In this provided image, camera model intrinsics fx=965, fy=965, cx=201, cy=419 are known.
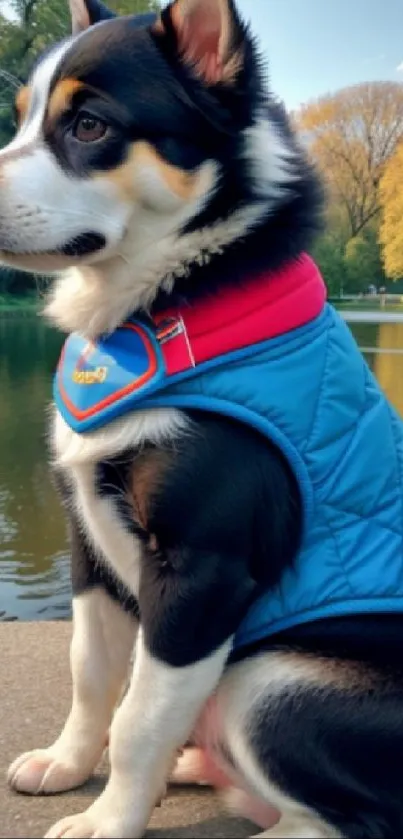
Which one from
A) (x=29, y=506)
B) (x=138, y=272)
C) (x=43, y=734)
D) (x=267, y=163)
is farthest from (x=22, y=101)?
(x=29, y=506)

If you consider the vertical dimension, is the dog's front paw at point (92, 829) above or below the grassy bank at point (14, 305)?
above

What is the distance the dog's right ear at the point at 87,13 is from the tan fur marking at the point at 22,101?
26 cm

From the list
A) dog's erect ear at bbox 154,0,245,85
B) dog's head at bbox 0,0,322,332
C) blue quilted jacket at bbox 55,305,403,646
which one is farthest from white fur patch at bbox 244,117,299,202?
blue quilted jacket at bbox 55,305,403,646

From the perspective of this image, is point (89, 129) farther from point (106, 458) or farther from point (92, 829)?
point (92, 829)

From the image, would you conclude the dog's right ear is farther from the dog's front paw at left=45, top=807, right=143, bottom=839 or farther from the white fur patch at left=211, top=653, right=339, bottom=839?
the dog's front paw at left=45, top=807, right=143, bottom=839

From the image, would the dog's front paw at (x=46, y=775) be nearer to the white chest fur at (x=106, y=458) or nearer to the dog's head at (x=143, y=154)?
the white chest fur at (x=106, y=458)

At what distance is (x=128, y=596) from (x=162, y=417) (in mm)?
530

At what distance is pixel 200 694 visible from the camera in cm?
206

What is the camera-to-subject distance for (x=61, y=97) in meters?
2.13

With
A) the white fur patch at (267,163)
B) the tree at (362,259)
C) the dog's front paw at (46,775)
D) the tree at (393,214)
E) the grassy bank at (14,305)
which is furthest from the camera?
the tree at (362,259)

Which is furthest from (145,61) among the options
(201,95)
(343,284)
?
(343,284)

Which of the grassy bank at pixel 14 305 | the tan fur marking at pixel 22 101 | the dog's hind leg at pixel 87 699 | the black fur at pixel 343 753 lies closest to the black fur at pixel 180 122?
the tan fur marking at pixel 22 101

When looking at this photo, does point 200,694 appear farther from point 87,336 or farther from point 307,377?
point 87,336

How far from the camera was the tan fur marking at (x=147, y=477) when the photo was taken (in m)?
2.01
